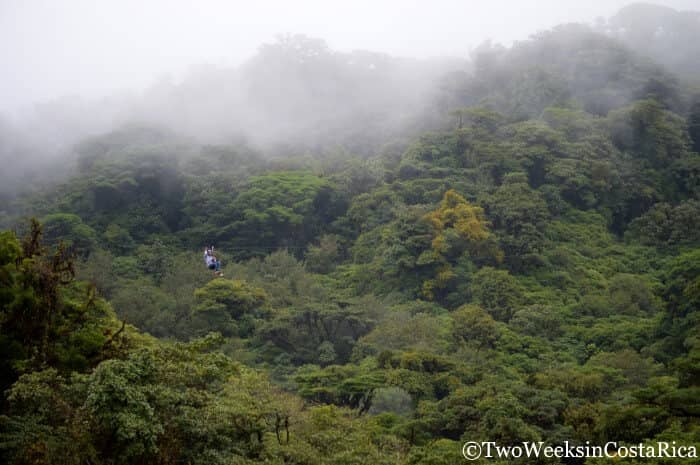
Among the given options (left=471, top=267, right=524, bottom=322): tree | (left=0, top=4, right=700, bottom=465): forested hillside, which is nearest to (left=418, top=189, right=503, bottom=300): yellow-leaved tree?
(left=0, top=4, right=700, bottom=465): forested hillside

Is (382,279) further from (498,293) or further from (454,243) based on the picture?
(498,293)

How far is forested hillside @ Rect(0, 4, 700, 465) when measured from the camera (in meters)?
12.7

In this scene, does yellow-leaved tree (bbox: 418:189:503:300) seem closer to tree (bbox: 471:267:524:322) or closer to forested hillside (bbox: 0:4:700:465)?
forested hillside (bbox: 0:4:700:465)

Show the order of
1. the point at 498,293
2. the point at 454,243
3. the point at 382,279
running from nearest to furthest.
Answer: the point at 498,293 → the point at 454,243 → the point at 382,279

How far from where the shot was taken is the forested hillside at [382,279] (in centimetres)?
1270

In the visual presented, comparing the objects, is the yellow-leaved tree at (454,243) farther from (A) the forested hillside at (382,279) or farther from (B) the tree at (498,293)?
(B) the tree at (498,293)

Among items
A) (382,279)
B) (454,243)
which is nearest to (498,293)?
(454,243)

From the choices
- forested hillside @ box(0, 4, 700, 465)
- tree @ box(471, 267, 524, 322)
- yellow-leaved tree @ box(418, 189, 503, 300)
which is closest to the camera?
forested hillside @ box(0, 4, 700, 465)

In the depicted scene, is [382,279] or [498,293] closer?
[498,293]

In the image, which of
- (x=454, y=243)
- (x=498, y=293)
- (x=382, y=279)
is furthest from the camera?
(x=382, y=279)

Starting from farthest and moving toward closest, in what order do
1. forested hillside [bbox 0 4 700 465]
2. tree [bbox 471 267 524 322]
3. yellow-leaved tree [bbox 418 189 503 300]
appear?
yellow-leaved tree [bbox 418 189 503 300] → tree [bbox 471 267 524 322] → forested hillside [bbox 0 4 700 465]

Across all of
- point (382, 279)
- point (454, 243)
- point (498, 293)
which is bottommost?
point (382, 279)

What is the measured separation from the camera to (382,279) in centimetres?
3475

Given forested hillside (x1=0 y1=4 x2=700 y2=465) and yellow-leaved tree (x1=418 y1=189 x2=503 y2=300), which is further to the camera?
yellow-leaved tree (x1=418 y1=189 x2=503 y2=300)
